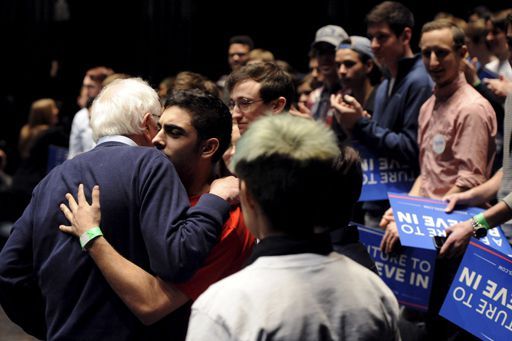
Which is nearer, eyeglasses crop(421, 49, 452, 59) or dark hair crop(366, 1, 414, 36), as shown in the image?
eyeglasses crop(421, 49, 452, 59)

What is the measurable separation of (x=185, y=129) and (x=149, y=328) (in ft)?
2.35

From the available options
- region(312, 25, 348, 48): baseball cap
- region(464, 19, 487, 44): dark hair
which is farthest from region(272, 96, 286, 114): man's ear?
region(464, 19, 487, 44): dark hair

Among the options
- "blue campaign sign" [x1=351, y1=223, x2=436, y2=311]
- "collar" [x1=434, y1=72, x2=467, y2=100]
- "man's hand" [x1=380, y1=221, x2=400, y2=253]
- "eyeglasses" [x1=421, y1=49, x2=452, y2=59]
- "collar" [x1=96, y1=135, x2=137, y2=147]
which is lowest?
"blue campaign sign" [x1=351, y1=223, x2=436, y2=311]

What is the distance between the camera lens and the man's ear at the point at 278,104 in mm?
4574

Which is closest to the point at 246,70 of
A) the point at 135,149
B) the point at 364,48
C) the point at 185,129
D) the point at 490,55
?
the point at 185,129

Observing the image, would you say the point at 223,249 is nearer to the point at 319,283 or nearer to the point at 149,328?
the point at 149,328

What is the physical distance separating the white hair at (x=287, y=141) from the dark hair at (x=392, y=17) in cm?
396

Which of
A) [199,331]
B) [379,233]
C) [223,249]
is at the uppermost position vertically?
[199,331]

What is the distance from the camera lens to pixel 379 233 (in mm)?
5586

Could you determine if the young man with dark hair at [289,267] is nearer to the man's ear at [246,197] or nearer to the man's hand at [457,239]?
the man's ear at [246,197]

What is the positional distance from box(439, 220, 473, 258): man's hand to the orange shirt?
1.77 meters

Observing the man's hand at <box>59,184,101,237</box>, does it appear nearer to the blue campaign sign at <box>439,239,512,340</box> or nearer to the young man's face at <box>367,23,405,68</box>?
the blue campaign sign at <box>439,239,512,340</box>

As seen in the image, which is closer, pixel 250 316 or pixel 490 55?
pixel 250 316

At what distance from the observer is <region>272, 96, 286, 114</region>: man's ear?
4574 mm
